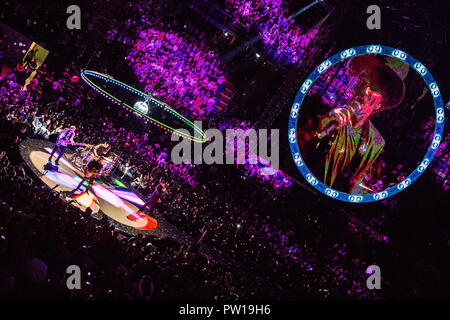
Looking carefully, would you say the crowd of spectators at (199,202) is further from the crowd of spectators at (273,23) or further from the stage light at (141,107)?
the crowd of spectators at (273,23)

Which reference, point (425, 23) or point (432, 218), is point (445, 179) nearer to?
point (432, 218)

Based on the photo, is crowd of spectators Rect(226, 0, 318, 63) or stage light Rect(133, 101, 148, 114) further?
crowd of spectators Rect(226, 0, 318, 63)

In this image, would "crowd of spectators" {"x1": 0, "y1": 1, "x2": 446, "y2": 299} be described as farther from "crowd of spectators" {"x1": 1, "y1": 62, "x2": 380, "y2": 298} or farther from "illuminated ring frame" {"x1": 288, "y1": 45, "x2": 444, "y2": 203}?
"illuminated ring frame" {"x1": 288, "y1": 45, "x2": 444, "y2": 203}

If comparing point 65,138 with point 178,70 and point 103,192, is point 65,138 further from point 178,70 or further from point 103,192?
point 178,70

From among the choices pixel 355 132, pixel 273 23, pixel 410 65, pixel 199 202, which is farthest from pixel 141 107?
pixel 273 23

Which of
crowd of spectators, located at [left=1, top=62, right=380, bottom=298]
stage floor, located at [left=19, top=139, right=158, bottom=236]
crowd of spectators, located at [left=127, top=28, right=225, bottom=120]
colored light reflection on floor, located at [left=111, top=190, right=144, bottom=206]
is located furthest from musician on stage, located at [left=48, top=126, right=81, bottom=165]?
crowd of spectators, located at [left=127, top=28, right=225, bottom=120]

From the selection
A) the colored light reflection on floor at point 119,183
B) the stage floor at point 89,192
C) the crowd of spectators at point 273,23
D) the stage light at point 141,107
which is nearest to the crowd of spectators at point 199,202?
the stage floor at point 89,192
